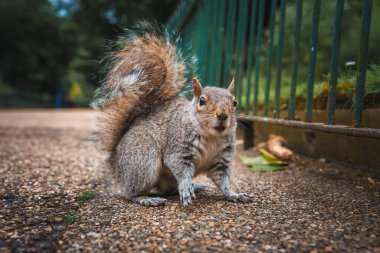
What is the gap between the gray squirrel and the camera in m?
1.94

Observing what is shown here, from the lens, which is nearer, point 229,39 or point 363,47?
point 363,47

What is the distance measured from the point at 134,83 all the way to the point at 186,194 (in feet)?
2.46

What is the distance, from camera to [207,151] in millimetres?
1982

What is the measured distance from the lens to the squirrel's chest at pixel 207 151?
1.96 metres

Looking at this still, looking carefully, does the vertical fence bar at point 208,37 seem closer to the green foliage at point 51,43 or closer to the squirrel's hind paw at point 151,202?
the squirrel's hind paw at point 151,202

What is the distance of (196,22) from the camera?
4859 millimetres

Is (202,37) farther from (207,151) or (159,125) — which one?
(207,151)

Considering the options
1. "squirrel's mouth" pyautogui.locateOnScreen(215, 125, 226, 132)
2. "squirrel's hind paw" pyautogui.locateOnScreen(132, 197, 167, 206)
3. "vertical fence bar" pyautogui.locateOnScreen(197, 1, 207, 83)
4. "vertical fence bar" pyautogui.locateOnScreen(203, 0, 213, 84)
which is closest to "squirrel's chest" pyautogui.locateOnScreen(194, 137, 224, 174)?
"squirrel's mouth" pyautogui.locateOnScreen(215, 125, 226, 132)

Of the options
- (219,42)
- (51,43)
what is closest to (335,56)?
(219,42)

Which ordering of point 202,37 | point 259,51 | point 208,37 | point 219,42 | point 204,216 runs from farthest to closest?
point 202,37 < point 208,37 < point 219,42 < point 259,51 < point 204,216

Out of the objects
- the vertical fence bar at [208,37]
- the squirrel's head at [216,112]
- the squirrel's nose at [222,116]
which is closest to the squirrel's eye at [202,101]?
the squirrel's head at [216,112]

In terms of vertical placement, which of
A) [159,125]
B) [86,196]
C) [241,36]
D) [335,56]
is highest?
[241,36]

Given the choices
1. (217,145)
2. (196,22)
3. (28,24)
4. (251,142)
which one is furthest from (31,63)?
(217,145)

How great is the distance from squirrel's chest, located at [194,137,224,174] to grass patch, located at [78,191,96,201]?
2.08 feet
